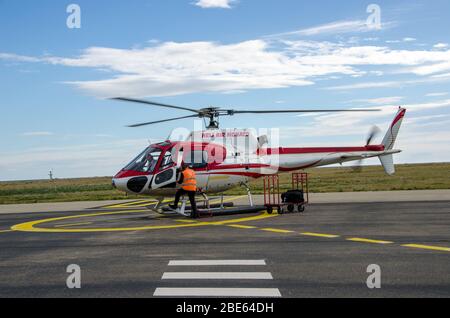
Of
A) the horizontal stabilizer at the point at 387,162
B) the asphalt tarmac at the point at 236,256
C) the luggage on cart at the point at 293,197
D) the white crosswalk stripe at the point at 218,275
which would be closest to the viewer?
the asphalt tarmac at the point at 236,256

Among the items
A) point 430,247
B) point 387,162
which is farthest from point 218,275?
point 387,162

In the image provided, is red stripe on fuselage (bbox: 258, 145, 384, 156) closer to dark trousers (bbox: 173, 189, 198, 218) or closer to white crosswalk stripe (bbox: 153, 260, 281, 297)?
dark trousers (bbox: 173, 189, 198, 218)

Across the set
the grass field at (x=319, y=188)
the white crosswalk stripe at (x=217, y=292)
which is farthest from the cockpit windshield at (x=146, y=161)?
the grass field at (x=319, y=188)

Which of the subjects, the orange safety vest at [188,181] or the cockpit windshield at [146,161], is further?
the cockpit windshield at [146,161]

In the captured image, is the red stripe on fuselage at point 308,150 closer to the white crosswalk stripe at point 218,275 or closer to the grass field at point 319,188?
the grass field at point 319,188

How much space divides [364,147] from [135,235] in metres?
12.1

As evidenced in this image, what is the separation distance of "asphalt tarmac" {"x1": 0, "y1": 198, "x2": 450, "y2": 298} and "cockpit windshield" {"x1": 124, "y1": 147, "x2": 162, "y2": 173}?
201 cm

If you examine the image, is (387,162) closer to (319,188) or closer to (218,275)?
(218,275)

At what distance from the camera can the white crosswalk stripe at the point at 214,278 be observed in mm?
7699

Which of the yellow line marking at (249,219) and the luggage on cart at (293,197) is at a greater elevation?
the luggage on cart at (293,197)

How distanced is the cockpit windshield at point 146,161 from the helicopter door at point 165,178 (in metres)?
0.38

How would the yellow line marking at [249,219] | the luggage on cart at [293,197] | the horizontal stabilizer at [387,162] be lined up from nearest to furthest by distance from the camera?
the yellow line marking at [249,219]
the luggage on cart at [293,197]
the horizontal stabilizer at [387,162]

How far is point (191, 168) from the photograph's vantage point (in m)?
19.7
